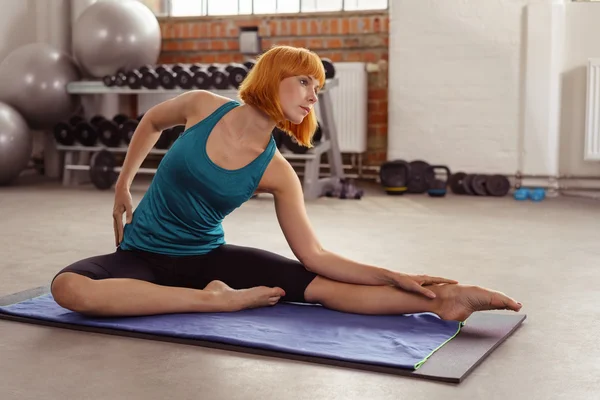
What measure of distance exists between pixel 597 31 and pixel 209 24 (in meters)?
3.13

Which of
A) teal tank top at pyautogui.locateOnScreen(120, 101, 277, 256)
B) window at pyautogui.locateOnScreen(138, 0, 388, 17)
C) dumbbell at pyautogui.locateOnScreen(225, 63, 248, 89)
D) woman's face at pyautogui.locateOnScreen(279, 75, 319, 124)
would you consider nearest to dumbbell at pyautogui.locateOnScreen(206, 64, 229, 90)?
dumbbell at pyautogui.locateOnScreen(225, 63, 248, 89)

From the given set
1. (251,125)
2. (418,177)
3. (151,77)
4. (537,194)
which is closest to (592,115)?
(537,194)

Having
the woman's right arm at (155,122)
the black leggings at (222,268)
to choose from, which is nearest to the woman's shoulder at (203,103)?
the woman's right arm at (155,122)

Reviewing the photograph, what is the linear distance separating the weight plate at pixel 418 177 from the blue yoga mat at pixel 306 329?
3.58 meters

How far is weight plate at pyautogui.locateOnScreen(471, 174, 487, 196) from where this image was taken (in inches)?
241

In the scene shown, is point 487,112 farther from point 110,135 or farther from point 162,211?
point 162,211

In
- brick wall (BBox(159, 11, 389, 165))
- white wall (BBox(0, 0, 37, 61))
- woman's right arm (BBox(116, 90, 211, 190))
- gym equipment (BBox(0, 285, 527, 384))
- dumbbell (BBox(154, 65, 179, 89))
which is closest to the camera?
gym equipment (BBox(0, 285, 527, 384))

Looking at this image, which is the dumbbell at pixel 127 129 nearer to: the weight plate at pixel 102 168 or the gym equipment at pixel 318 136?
the weight plate at pixel 102 168

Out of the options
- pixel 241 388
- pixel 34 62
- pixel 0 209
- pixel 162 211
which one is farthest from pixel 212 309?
pixel 34 62

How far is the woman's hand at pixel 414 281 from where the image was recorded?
2471 millimetres

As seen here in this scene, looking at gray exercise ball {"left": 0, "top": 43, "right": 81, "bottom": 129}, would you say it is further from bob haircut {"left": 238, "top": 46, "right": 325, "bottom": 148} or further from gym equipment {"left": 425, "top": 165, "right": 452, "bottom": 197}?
bob haircut {"left": 238, "top": 46, "right": 325, "bottom": 148}

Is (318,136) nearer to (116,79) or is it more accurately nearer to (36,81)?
(116,79)

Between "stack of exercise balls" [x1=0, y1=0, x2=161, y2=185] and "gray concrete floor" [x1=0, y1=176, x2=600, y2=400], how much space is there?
0.64 m

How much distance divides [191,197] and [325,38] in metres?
4.50
